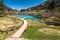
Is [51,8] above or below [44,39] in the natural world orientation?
above

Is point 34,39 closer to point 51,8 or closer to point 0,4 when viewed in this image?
point 0,4

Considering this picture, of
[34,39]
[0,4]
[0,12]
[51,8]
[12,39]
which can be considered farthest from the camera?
[51,8]

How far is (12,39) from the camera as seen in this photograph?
944 inches

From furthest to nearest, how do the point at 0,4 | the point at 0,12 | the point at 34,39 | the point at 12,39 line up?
the point at 0,4 → the point at 0,12 → the point at 34,39 → the point at 12,39

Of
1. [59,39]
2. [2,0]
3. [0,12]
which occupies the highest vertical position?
[2,0]

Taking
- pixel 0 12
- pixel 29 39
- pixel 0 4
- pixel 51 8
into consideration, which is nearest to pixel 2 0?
pixel 0 4

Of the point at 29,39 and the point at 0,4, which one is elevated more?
the point at 0,4

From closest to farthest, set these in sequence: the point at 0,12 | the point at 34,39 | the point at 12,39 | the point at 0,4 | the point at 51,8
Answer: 1. the point at 12,39
2. the point at 34,39
3. the point at 0,12
4. the point at 0,4
5. the point at 51,8

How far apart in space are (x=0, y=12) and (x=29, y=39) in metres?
61.9

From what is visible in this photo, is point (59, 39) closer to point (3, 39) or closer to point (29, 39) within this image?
point (29, 39)

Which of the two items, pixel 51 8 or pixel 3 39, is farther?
pixel 51 8

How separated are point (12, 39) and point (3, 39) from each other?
1.63 metres

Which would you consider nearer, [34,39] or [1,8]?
[34,39]

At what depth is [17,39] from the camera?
24.4m
